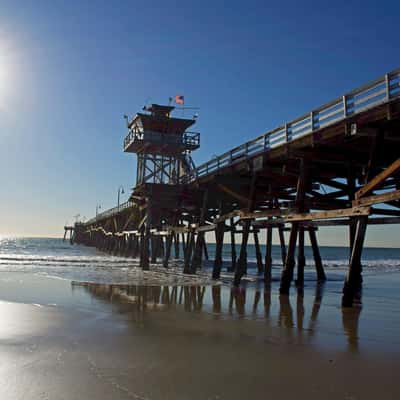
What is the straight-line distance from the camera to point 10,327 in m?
7.71

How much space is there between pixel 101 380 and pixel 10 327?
3792mm

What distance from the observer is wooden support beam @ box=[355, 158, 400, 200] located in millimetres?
8922

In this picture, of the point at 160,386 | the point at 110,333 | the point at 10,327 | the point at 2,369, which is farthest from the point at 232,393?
the point at 10,327

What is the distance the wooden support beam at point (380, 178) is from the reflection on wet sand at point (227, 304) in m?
2.94

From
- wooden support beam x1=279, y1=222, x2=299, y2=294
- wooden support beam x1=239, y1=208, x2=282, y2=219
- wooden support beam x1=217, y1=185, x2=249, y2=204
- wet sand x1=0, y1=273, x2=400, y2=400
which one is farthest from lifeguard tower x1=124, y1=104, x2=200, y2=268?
wet sand x1=0, y1=273, x2=400, y2=400

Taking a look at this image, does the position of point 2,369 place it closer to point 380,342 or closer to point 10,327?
point 10,327

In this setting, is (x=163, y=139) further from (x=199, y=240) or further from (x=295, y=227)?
(x=295, y=227)

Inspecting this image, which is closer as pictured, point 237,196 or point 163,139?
point 237,196

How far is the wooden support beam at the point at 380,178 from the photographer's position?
29.3 feet

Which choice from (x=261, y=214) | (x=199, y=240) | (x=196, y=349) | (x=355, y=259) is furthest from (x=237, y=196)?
(x=196, y=349)

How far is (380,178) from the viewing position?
368 inches

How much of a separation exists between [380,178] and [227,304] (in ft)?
16.9

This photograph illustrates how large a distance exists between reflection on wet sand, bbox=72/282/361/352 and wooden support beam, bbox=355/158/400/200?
116 inches

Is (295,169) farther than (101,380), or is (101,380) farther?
(295,169)
